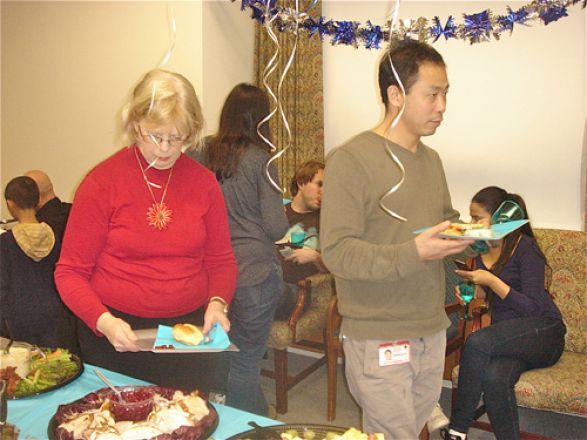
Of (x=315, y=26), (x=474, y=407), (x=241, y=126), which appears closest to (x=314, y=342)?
(x=474, y=407)

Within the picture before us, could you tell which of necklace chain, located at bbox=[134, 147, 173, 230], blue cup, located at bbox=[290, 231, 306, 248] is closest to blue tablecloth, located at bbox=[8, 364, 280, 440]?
necklace chain, located at bbox=[134, 147, 173, 230]

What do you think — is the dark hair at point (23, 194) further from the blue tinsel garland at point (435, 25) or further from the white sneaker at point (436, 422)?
the white sneaker at point (436, 422)

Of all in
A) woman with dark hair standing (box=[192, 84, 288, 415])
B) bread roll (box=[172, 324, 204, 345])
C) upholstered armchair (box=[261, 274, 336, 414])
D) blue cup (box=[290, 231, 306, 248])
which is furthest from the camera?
blue cup (box=[290, 231, 306, 248])

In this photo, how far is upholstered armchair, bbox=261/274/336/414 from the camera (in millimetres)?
→ 2807

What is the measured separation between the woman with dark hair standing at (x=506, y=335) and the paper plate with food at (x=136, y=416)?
143 centimetres

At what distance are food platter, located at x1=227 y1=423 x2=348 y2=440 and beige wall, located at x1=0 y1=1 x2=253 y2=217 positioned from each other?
2.52 meters

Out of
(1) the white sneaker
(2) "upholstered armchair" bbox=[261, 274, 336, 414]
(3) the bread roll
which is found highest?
(3) the bread roll

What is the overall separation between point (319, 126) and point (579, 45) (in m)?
1.40

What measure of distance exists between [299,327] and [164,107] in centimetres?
169

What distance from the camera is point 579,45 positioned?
2910mm

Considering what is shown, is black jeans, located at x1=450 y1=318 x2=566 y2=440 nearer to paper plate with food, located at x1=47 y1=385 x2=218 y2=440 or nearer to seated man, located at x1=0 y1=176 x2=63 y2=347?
paper plate with food, located at x1=47 y1=385 x2=218 y2=440

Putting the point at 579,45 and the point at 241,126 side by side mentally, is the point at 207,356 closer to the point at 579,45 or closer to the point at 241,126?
the point at 241,126

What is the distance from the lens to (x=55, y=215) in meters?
2.82

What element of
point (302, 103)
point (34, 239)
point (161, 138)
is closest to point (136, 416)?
point (161, 138)
